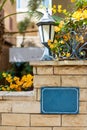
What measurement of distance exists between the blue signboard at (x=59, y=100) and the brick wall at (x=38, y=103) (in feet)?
0.19

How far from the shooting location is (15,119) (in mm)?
4984

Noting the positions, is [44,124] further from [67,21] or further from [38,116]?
[67,21]

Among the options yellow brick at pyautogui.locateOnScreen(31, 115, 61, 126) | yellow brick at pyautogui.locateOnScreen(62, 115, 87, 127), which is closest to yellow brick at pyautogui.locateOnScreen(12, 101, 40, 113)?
yellow brick at pyautogui.locateOnScreen(31, 115, 61, 126)

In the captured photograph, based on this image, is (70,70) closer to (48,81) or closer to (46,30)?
(48,81)

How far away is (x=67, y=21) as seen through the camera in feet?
17.0

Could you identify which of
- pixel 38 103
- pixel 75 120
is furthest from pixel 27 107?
pixel 75 120

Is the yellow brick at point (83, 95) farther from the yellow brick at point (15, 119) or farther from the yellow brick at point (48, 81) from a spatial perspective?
the yellow brick at point (15, 119)

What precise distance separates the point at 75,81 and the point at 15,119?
1003 mm

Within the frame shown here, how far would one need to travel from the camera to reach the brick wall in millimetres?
4922

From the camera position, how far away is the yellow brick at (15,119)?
497 cm

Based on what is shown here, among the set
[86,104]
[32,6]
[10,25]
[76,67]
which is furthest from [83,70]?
[10,25]

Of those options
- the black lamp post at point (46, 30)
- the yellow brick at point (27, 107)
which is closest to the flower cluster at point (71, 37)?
the black lamp post at point (46, 30)

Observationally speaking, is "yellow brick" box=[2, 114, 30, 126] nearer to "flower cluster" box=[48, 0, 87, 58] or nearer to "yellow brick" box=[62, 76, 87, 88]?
"yellow brick" box=[62, 76, 87, 88]

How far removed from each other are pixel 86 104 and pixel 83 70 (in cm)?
48
